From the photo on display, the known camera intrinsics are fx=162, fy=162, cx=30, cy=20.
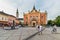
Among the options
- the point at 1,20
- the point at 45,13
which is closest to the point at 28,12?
the point at 45,13

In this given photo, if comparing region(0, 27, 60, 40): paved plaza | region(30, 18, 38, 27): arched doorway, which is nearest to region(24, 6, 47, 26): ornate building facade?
region(30, 18, 38, 27): arched doorway

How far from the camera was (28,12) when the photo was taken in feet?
401

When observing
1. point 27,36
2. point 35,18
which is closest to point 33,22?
point 35,18

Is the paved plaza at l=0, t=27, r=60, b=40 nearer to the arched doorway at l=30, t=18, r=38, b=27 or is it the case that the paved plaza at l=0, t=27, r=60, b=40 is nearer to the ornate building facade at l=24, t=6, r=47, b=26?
the arched doorway at l=30, t=18, r=38, b=27

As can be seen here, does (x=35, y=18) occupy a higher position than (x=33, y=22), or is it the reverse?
(x=35, y=18)

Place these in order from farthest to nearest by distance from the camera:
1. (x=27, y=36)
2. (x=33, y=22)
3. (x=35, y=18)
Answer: (x=35, y=18), (x=33, y=22), (x=27, y=36)

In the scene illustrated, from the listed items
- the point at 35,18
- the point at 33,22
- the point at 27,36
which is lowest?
the point at 27,36

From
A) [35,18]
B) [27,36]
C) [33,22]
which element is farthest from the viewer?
[35,18]

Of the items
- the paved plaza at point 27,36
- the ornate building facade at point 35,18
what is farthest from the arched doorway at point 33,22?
the paved plaza at point 27,36

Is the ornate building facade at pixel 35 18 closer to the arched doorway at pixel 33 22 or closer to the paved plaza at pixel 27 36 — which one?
the arched doorway at pixel 33 22

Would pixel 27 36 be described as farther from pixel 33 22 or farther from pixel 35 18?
pixel 35 18

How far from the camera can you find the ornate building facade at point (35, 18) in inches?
4599

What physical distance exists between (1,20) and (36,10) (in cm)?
4478

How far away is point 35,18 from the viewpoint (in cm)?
11769
